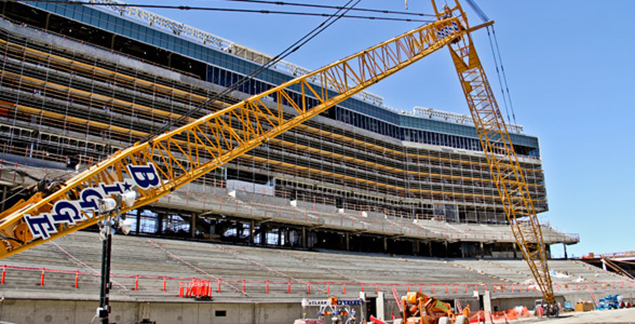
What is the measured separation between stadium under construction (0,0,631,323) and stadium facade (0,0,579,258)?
0.21m

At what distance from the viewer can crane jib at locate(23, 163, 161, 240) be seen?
21.5 m

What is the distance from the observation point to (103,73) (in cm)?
5797

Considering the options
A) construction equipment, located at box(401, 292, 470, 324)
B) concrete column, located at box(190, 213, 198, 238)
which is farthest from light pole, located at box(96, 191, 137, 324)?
concrete column, located at box(190, 213, 198, 238)

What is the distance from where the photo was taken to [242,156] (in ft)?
221

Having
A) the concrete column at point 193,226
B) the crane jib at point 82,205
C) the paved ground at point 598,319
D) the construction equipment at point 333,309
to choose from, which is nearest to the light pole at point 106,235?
the crane jib at point 82,205

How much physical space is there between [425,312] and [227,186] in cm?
4274

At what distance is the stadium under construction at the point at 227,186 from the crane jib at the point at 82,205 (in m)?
1.24

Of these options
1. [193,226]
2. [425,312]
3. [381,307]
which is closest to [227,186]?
[193,226]

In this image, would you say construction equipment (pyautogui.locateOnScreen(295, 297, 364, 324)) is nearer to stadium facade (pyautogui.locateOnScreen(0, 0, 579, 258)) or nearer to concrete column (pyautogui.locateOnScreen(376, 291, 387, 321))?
concrete column (pyautogui.locateOnScreen(376, 291, 387, 321))

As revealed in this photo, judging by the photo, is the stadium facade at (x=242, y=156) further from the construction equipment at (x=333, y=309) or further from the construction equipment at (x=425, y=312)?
the construction equipment at (x=425, y=312)

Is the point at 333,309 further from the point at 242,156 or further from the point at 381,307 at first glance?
the point at 242,156

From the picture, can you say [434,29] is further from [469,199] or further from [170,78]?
[469,199]

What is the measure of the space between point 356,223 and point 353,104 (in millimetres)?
25436

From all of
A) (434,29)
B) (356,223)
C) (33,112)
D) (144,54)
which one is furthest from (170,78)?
(434,29)
